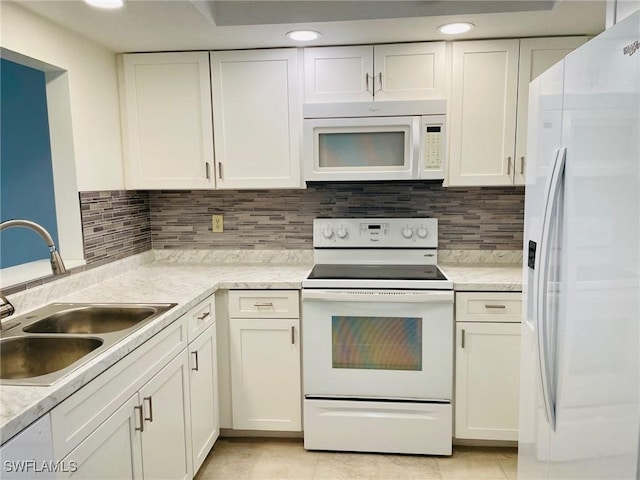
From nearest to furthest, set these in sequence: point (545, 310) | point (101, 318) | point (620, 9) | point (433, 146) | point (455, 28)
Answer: point (620, 9)
point (545, 310)
point (101, 318)
point (455, 28)
point (433, 146)

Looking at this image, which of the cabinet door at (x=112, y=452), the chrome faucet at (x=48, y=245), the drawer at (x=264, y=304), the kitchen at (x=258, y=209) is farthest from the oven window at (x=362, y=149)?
the cabinet door at (x=112, y=452)

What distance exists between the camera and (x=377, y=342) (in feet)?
7.45

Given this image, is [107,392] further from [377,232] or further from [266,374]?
[377,232]

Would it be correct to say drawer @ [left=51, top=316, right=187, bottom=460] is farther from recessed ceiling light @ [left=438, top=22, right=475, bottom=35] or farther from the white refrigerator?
recessed ceiling light @ [left=438, top=22, right=475, bottom=35]

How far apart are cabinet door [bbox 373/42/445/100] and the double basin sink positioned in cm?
152

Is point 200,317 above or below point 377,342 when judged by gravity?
above

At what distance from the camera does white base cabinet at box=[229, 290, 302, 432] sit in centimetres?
234

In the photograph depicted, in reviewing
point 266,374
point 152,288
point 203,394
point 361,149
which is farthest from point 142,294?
point 361,149

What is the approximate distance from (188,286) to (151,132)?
0.95 metres

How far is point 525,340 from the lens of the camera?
1.64 metres

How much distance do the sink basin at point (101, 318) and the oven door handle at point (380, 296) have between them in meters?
0.77

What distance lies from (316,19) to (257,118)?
2.06ft

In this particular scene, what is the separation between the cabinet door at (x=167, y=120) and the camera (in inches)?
98.8

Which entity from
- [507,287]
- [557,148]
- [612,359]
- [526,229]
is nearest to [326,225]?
[507,287]
